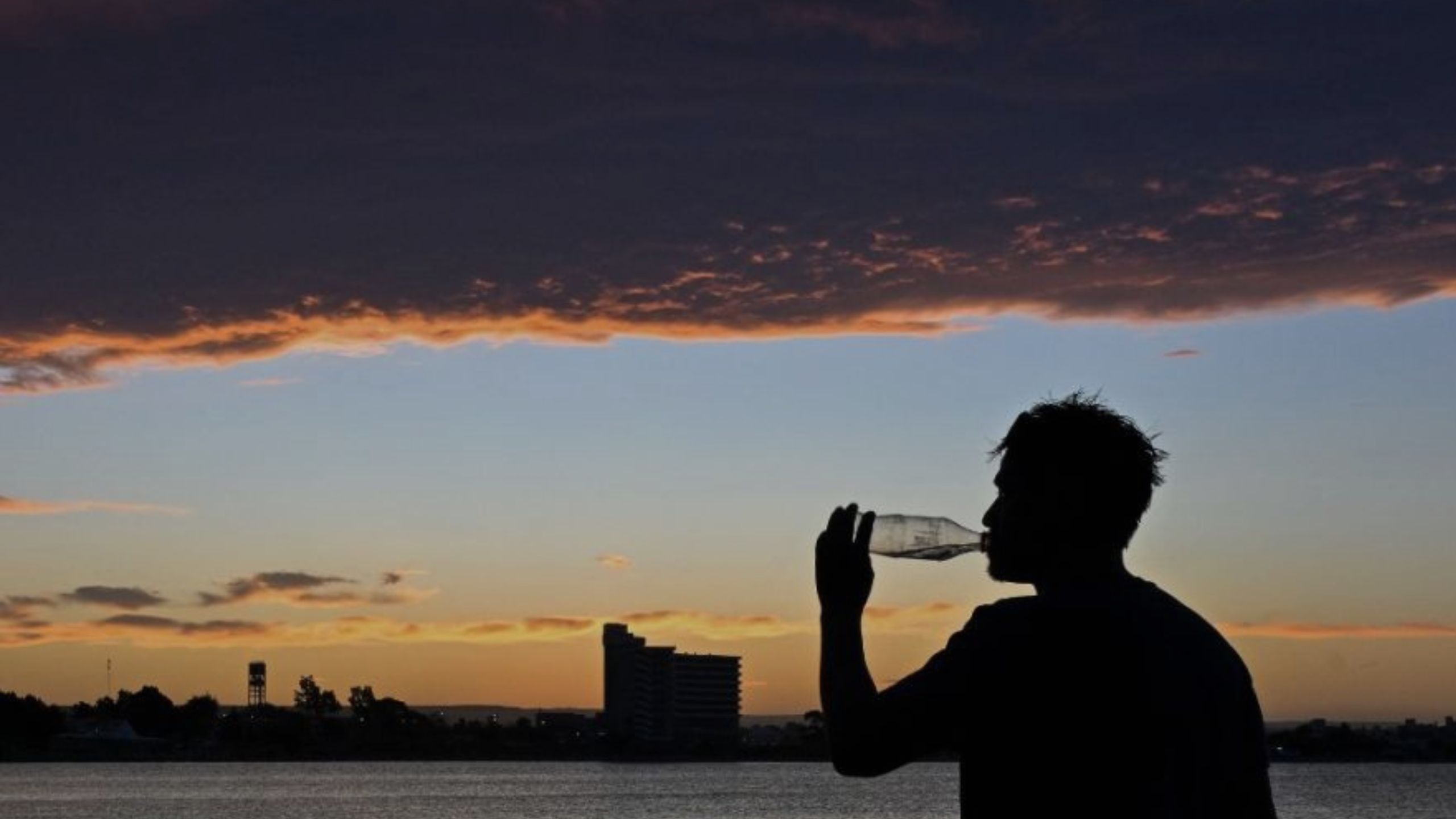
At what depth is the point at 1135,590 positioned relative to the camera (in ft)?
11.2

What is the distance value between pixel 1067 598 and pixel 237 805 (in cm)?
14320

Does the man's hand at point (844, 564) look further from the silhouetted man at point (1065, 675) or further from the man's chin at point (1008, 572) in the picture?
the man's chin at point (1008, 572)

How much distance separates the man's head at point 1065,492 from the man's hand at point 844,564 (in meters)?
0.21

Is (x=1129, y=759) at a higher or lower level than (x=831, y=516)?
lower

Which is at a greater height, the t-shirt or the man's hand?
the man's hand

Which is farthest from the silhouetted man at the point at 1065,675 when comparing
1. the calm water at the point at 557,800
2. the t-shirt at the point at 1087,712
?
the calm water at the point at 557,800

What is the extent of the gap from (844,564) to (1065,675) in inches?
16.1

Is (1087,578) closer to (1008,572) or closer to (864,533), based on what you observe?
(1008,572)

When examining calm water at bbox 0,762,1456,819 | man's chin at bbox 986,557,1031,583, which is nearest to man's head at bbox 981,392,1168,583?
man's chin at bbox 986,557,1031,583

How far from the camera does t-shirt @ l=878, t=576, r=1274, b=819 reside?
325cm

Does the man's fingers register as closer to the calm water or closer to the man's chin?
the man's chin

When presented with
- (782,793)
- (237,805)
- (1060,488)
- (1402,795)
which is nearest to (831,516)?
(1060,488)

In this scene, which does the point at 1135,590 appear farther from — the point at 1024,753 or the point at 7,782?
the point at 7,782

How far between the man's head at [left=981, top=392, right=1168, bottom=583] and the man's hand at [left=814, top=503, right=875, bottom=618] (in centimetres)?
21
